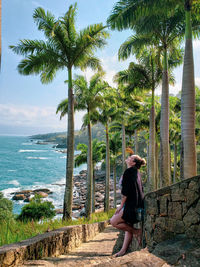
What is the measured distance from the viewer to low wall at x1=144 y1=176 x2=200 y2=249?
9.83 ft

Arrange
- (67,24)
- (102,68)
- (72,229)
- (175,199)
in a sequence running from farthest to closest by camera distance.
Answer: (102,68) → (67,24) → (72,229) → (175,199)

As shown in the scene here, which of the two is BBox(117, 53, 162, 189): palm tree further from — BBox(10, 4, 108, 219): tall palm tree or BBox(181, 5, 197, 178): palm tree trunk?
BBox(181, 5, 197, 178): palm tree trunk

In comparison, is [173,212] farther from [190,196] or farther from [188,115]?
[188,115]

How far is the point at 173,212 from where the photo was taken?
332 cm

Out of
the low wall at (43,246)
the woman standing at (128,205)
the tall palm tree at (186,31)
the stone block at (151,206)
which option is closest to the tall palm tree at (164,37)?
the tall palm tree at (186,31)

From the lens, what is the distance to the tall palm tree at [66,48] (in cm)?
999

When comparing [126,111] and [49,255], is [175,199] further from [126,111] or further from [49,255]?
[126,111]

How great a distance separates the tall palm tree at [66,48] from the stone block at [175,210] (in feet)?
23.6

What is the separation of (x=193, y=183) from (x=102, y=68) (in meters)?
10.8

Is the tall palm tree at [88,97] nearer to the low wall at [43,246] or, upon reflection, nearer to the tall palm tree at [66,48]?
the tall palm tree at [66,48]

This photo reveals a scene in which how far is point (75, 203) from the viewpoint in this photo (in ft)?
128

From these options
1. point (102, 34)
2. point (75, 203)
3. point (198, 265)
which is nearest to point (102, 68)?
point (102, 34)

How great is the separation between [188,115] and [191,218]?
436cm

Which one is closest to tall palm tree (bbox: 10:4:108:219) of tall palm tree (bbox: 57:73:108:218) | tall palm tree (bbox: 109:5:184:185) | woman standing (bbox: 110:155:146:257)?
tall palm tree (bbox: 109:5:184:185)
